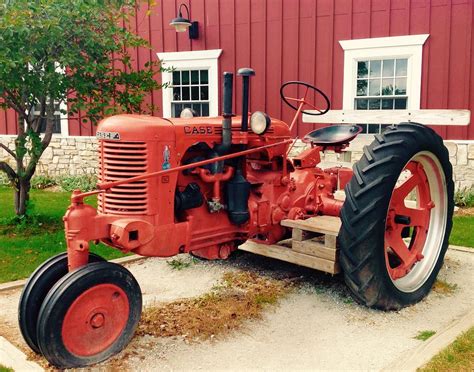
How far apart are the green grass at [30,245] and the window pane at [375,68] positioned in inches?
218

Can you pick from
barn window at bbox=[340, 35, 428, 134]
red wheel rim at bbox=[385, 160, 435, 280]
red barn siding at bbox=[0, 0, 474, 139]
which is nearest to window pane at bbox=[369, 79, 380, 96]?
barn window at bbox=[340, 35, 428, 134]

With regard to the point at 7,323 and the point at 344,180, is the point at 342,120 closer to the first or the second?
the point at 344,180

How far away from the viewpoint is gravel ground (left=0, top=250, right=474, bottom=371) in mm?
3154

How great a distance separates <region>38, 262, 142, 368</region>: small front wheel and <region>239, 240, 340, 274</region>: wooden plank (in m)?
1.46

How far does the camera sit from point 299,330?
11.9 ft

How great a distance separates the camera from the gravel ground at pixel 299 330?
3154mm

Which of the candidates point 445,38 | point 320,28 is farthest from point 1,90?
point 445,38

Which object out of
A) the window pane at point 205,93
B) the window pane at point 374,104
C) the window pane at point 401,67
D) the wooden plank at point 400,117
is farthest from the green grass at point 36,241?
the window pane at point 205,93

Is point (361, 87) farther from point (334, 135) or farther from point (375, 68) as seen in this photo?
point (334, 135)

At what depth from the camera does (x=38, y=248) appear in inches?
228

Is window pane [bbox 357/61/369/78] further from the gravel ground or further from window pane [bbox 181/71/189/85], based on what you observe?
the gravel ground

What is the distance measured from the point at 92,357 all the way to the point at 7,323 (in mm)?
1083

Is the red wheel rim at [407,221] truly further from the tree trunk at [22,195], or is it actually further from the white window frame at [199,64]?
the white window frame at [199,64]

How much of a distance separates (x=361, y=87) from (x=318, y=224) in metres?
5.62
